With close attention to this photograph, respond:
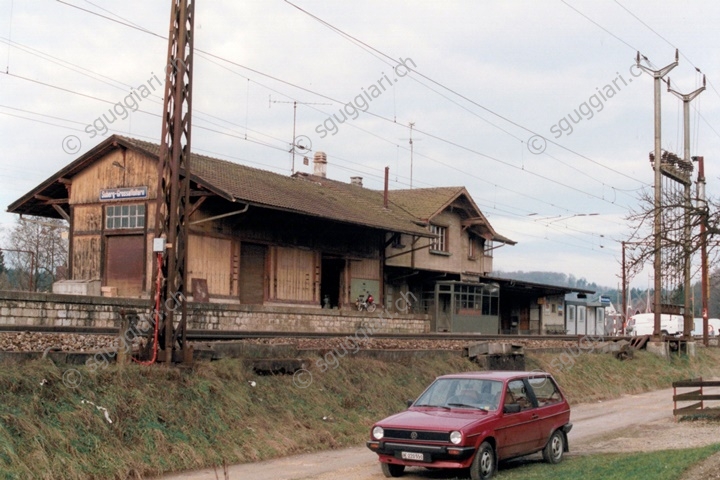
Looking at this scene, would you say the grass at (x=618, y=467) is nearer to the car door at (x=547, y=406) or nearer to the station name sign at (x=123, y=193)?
the car door at (x=547, y=406)

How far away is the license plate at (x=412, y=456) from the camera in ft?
38.3

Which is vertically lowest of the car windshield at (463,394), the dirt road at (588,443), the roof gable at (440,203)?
the dirt road at (588,443)

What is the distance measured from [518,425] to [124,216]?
20219 mm

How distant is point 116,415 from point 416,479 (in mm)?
4773

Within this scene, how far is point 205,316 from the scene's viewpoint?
848 inches

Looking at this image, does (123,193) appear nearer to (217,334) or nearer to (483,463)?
(217,334)

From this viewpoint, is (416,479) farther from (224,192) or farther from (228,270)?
(228,270)

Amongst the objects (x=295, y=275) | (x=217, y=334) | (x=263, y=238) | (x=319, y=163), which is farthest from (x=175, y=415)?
(x=319, y=163)

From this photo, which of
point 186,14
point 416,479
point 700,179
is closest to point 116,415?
point 416,479

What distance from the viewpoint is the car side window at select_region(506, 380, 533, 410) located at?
13008mm

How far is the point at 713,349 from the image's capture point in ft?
141

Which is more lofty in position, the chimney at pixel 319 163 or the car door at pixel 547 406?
the chimney at pixel 319 163

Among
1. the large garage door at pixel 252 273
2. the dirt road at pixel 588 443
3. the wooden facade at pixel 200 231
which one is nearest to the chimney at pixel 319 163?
the wooden facade at pixel 200 231

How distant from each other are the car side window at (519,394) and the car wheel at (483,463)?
3.77ft
